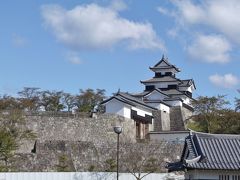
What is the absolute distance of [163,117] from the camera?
149 ft

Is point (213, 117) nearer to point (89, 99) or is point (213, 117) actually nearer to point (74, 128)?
point (74, 128)

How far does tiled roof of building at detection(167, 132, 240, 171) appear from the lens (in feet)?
51.7

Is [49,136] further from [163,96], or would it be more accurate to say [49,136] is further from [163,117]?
[163,96]

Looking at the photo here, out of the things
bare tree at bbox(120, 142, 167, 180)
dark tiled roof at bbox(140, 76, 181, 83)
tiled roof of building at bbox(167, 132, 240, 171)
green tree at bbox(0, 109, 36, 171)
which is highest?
dark tiled roof at bbox(140, 76, 181, 83)

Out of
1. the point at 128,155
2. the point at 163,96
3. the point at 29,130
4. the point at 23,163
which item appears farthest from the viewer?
the point at 163,96

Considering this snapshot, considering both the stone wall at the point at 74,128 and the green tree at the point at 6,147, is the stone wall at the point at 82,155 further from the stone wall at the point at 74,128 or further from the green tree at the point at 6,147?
the stone wall at the point at 74,128

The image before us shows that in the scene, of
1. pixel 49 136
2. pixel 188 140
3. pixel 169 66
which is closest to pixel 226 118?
pixel 49 136

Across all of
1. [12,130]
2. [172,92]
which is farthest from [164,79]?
[12,130]

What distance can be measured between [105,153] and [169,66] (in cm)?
2578

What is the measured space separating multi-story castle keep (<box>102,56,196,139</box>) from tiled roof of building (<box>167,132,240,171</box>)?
23316 millimetres

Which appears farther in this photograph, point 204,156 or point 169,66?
point 169,66

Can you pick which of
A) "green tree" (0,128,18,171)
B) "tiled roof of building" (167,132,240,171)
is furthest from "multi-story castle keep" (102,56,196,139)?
"tiled roof of building" (167,132,240,171)

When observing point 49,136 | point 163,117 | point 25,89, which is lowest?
point 49,136

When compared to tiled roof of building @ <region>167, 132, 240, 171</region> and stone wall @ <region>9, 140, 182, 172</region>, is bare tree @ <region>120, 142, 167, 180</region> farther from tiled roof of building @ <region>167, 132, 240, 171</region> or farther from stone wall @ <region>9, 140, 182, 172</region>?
tiled roof of building @ <region>167, 132, 240, 171</region>
